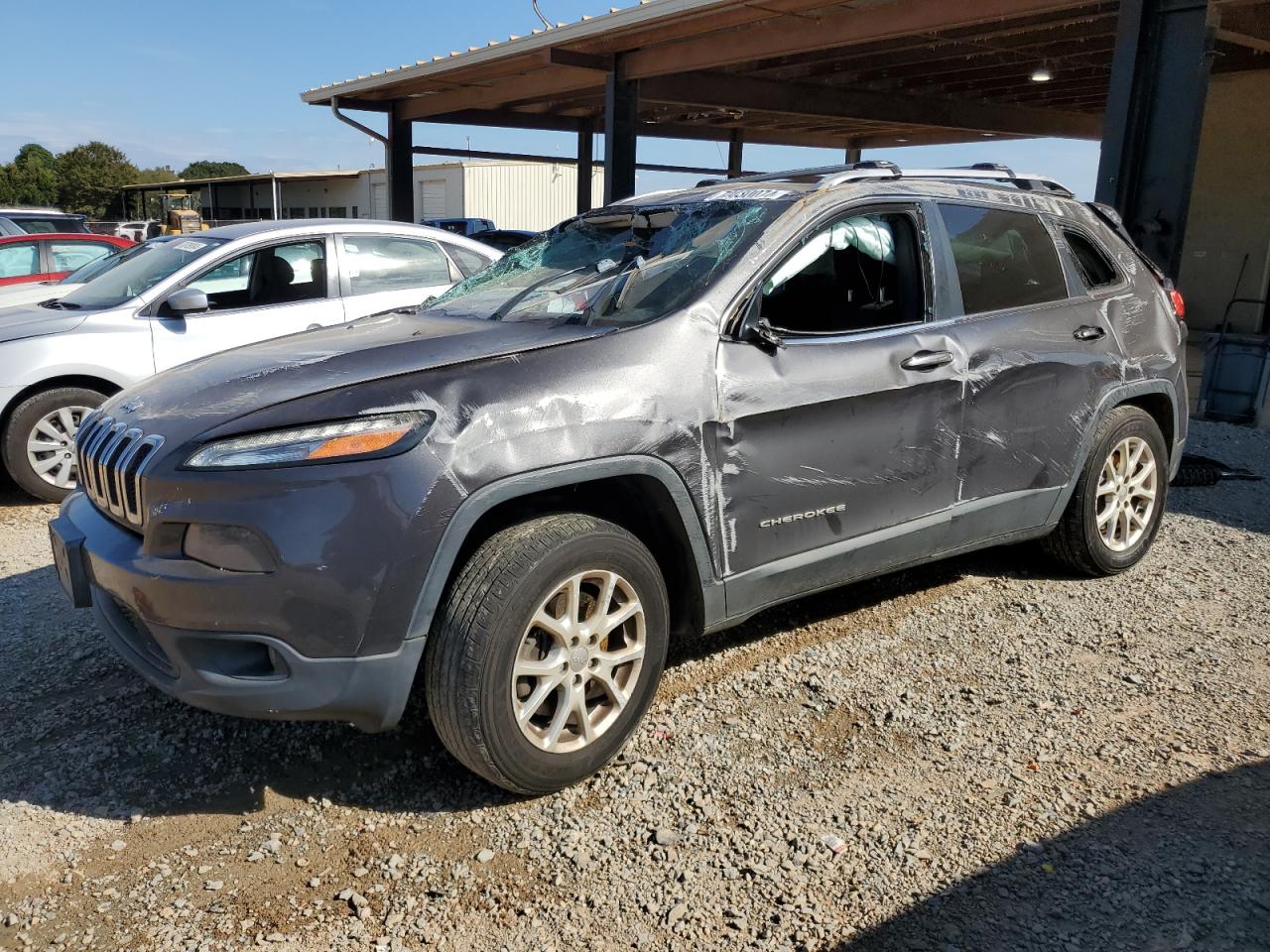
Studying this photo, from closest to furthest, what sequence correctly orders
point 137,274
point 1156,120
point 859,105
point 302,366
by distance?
point 302,366
point 137,274
point 1156,120
point 859,105

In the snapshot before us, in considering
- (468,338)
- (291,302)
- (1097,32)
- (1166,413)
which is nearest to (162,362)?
(291,302)

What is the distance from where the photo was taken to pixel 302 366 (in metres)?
3.07

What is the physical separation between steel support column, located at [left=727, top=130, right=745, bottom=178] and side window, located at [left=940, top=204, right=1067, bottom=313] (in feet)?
59.5

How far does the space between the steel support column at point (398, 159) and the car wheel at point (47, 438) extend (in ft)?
40.8

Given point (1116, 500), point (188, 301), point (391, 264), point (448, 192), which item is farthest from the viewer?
point (448, 192)

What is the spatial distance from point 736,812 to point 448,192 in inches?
1469

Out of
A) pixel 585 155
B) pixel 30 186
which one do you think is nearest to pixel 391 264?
pixel 585 155

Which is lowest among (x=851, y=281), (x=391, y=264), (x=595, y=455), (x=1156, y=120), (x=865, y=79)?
(x=595, y=455)

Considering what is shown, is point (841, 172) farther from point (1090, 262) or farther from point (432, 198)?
point (432, 198)

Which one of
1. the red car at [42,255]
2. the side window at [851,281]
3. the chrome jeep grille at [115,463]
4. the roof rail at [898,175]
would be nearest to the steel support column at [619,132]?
the red car at [42,255]

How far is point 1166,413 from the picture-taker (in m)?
4.95

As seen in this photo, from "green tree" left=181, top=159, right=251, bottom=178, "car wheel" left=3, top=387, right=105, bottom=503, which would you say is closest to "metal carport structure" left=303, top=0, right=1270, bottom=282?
"car wheel" left=3, top=387, right=105, bottom=503

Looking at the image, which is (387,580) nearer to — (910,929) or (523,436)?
(523,436)

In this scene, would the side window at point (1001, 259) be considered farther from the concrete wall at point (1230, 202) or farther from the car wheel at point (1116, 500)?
the concrete wall at point (1230, 202)
